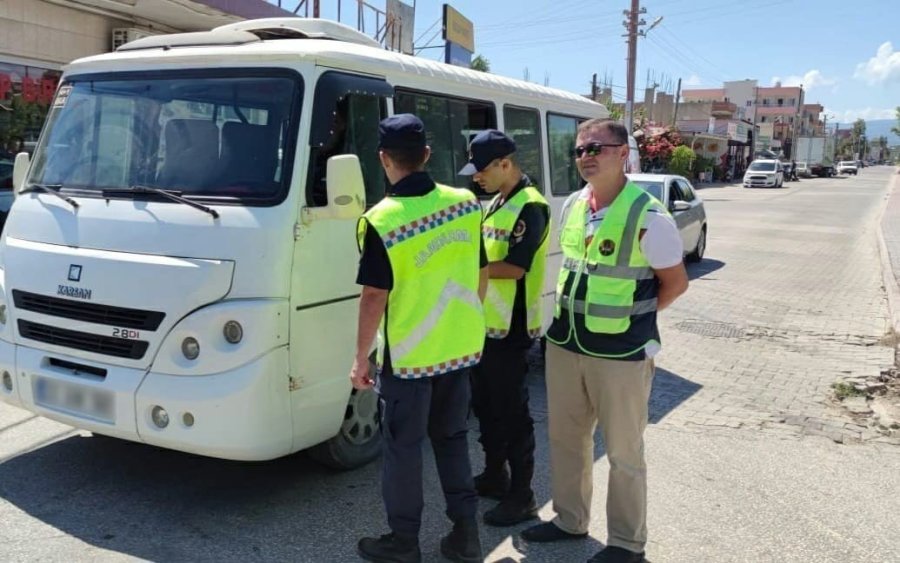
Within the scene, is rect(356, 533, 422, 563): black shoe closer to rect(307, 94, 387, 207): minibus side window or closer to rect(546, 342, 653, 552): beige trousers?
rect(546, 342, 653, 552): beige trousers

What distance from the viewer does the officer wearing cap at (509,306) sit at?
374 centimetres

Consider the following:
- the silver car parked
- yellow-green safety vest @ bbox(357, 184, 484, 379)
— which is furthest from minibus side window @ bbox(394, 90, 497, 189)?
the silver car parked

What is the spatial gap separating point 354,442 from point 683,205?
884cm

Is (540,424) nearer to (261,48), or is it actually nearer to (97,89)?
(261,48)

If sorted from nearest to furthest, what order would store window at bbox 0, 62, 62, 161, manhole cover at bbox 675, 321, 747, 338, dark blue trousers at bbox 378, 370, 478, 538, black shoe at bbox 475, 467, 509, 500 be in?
dark blue trousers at bbox 378, 370, 478, 538, black shoe at bbox 475, 467, 509, 500, manhole cover at bbox 675, 321, 747, 338, store window at bbox 0, 62, 62, 161

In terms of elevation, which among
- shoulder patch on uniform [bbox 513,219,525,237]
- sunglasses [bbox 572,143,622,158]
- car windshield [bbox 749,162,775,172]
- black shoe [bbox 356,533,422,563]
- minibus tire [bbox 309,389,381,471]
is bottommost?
black shoe [bbox 356,533,422,563]

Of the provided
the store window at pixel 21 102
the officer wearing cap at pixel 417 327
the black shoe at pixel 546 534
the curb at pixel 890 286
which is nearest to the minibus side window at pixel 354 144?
the officer wearing cap at pixel 417 327

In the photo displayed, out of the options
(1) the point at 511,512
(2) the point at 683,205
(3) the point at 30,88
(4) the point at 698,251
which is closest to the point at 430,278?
(1) the point at 511,512

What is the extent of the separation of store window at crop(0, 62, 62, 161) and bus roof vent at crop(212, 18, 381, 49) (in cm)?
920

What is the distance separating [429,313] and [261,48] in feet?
5.75

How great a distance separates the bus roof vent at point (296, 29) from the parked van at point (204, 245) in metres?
0.02

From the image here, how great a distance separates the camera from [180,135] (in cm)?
396

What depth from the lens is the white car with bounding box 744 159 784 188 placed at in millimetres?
48438

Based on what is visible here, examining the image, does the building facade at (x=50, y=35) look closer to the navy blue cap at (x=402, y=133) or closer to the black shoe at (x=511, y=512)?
the navy blue cap at (x=402, y=133)
